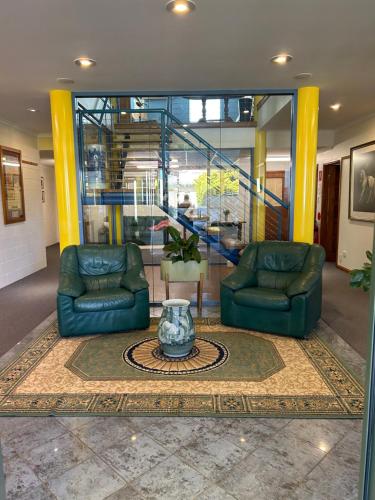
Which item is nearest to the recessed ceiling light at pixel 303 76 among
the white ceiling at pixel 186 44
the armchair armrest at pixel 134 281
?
the white ceiling at pixel 186 44

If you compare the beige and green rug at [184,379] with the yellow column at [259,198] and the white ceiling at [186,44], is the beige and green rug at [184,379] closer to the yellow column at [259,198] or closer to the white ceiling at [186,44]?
the yellow column at [259,198]

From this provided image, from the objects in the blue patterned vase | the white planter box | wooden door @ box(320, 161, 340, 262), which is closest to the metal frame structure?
the white planter box

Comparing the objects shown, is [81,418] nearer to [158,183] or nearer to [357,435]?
[357,435]

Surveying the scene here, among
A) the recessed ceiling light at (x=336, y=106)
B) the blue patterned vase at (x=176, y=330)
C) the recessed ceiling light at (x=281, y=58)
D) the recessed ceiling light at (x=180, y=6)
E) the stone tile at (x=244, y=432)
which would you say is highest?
the recessed ceiling light at (x=336, y=106)

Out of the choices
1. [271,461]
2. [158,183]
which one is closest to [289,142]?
[158,183]

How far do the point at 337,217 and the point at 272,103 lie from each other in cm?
374

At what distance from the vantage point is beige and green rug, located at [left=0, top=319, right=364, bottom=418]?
2490mm

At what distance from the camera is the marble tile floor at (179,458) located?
181cm

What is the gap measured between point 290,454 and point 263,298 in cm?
184

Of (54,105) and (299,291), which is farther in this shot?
(54,105)

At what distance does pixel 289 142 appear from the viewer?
478 cm

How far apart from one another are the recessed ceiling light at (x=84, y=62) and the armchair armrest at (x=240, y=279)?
252cm

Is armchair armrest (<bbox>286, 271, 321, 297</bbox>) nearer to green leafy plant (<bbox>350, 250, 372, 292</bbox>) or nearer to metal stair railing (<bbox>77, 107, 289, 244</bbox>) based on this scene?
metal stair railing (<bbox>77, 107, 289, 244</bbox>)

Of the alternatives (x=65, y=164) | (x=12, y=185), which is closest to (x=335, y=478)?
(x=65, y=164)
